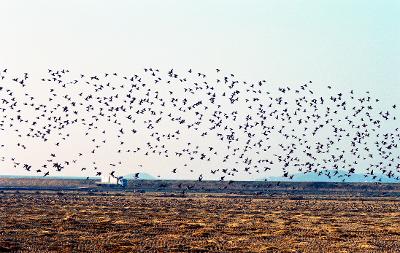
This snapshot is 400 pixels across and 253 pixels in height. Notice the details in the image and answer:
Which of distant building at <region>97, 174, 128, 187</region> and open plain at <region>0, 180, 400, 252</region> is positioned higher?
distant building at <region>97, 174, 128, 187</region>

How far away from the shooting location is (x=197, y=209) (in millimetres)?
64812

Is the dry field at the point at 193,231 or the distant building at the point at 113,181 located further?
the distant building at the point at 113,181

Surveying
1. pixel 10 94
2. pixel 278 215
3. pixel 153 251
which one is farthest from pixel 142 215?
pixel 153 251

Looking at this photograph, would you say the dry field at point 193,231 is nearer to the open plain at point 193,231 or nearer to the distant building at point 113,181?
the open plain at point 193,231

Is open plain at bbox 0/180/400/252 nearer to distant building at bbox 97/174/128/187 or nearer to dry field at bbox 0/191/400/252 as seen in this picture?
dry field at bbox 0/191/400/252

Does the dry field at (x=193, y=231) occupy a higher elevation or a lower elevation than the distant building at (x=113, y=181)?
lower

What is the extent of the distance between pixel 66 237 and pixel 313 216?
24407 millimetres

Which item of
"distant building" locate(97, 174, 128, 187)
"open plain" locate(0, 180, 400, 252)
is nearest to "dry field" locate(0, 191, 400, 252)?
"open plain" locate(0, 180, 400, 252)

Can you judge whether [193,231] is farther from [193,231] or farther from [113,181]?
[113,181]

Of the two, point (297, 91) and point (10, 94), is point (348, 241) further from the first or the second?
point (10, 94)

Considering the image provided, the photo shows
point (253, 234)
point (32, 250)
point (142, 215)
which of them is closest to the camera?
point (32, 250)

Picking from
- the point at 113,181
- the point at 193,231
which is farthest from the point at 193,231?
the point at 113,181

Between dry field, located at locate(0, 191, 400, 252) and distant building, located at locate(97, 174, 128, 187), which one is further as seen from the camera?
distant building, located at locate(97, 174, 128, 187)

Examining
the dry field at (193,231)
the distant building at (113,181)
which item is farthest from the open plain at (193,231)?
the distant building at (113,181)
